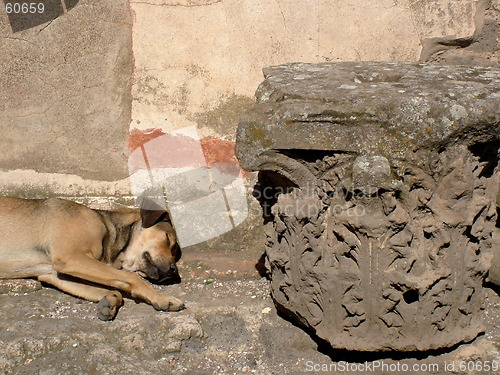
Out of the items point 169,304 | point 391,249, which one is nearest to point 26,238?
point 169,304

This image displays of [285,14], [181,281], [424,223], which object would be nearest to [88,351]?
[181,281]

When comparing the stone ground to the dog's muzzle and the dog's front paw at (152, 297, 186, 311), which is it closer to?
the dog's front paw at (152, 297, 186, 311)

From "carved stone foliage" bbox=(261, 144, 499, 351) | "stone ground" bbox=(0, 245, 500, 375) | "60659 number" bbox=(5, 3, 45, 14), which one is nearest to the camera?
"carved stone foliage" bbox=(261, 144, 499, 351)

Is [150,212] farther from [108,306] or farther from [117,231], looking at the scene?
[108,306]

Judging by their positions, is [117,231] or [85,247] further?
[117,231]

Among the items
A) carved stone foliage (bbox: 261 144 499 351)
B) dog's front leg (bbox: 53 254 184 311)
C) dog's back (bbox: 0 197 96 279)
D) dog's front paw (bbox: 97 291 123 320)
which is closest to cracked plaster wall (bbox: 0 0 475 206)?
dog's back (bbox: 0 197 96 279)

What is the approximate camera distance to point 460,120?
325 centimetres

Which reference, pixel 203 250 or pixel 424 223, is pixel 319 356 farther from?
pixel 203 250

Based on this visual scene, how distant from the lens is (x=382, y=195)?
3.35 metres

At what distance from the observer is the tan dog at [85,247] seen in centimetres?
470

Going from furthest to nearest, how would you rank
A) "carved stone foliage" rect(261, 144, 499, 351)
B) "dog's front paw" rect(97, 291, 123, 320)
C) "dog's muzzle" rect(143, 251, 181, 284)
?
"dog's muzzle" rect(143, 251, 181, 284), "dog's front paw" rect(97, 291, 123, 320), "carved stone foliage" rect(261, 144, 499, 351)

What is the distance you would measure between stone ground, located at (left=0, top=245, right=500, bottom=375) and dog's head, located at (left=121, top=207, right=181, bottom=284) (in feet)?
1.38

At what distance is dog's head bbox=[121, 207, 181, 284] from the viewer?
16.1ft

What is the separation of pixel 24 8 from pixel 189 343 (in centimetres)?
288
